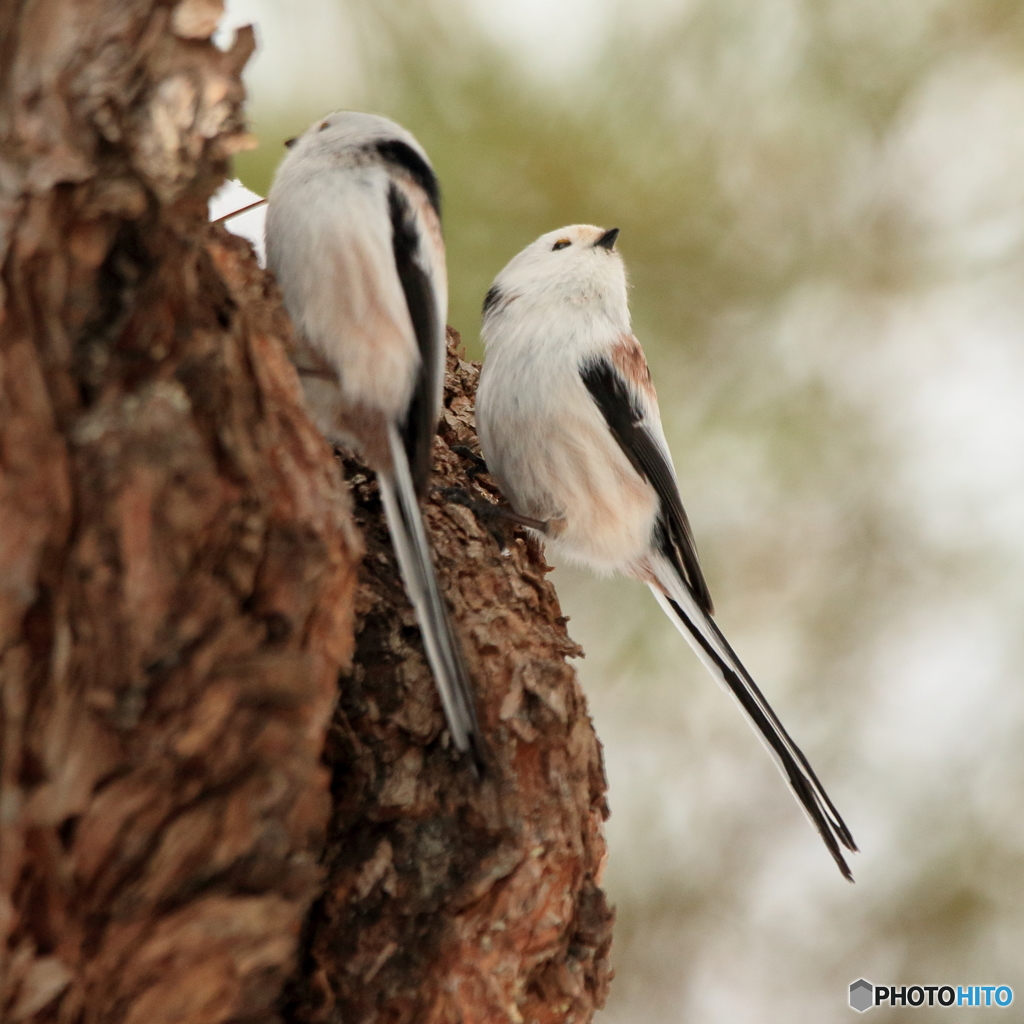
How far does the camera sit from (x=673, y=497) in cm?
233

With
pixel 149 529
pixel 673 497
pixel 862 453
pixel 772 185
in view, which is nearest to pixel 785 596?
pixel 862 453

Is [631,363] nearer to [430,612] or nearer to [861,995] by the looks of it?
[430,612]

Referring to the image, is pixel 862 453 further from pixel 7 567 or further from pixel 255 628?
pixel 7 567

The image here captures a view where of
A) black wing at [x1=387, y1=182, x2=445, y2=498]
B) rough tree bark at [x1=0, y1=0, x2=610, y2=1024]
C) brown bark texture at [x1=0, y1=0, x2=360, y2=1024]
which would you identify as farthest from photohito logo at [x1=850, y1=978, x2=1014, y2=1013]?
brown bark texture at [x1=0, y1=0, x2=360, y2=1024]

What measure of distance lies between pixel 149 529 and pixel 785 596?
8.09 feet

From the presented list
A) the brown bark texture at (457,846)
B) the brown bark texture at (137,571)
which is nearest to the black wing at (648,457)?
the brown bark texture at (457,846)

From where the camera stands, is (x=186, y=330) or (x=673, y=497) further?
(x=673, y=497)

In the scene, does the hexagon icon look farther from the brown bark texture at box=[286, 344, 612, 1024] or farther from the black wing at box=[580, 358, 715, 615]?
the brown bark texture at box=[286, 344, 612, 1024]

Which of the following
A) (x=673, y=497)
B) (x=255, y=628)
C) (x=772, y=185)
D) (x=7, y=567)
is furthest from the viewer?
(x=772, y=185)

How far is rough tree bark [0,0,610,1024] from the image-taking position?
3.38 ft

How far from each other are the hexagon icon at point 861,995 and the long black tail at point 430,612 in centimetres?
200

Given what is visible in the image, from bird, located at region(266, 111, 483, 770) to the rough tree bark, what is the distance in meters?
0.30

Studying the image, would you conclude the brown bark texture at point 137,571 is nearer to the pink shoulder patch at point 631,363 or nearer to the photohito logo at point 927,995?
the pink shoulder patch at point 631,363

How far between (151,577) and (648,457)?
141 cm
